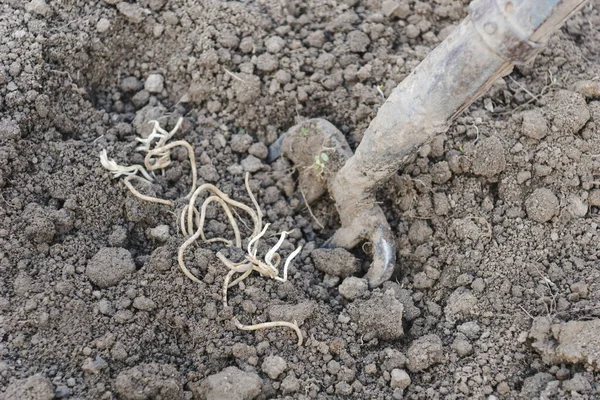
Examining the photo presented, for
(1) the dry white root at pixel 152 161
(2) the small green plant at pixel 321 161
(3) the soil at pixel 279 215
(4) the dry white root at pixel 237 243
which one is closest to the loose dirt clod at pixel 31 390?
(3) the soil at pixel 279 215

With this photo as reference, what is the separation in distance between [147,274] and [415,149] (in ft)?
3.53

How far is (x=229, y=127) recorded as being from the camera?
10.1 ft

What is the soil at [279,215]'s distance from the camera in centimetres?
239

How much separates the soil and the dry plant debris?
39mm

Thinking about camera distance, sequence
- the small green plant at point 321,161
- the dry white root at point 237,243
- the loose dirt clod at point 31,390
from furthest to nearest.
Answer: the small green plant at point 321,161 → the dry white root at point 237,243 → the loose dirt clod at point 31,390

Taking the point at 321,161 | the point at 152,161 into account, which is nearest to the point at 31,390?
the point at 152,161

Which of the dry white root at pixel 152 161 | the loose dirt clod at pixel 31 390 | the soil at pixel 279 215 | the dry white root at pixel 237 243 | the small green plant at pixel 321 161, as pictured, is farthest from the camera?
the small green plant at pixel 321 161

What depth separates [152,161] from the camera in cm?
291

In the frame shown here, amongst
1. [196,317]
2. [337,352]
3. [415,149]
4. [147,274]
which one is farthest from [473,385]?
[147,274]

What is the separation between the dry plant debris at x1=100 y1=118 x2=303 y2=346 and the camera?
2559 mm

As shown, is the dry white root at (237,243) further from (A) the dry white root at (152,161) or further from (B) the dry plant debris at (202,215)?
(A) the dry white root at (152,161)

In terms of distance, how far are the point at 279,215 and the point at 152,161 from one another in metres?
0.58

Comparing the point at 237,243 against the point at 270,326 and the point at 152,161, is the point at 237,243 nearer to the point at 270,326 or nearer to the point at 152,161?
the point at 270,326

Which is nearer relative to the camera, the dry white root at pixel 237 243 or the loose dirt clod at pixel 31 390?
the loose dirt clod at pixel 31 390
